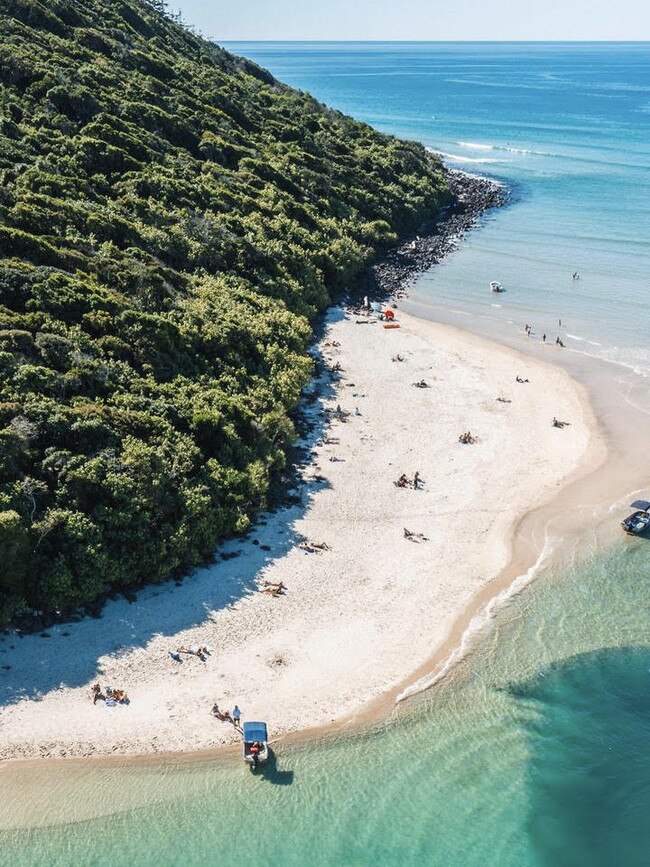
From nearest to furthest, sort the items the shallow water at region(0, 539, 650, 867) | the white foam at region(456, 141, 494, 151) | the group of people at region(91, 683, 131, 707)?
1. the shallow water at region(0, 539, 650, 867)
2. the group of people at region(91, 683, 131, 707)
3. the white foam at region(456, 141, 494, 151)

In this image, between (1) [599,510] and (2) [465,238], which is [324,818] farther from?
(2) [465,238]

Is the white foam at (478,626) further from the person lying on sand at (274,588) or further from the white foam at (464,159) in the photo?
the white foam at (464,159)

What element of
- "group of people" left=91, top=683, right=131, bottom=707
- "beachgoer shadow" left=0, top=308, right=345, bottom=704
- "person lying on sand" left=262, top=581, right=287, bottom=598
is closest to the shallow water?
"group of people" left=91, top=683, right=131, bottom=707

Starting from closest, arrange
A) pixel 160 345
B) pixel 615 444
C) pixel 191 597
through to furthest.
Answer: pixel 191 597 < pixel 160 345 < pixel 615 444

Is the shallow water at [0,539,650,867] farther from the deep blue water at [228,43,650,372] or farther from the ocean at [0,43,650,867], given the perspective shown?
the deep blue water at [228,43,650,372]

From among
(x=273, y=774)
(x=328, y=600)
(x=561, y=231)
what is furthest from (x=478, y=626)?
(x=561, y=231)

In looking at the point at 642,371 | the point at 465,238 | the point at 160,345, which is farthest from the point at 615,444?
the point at 465,238
